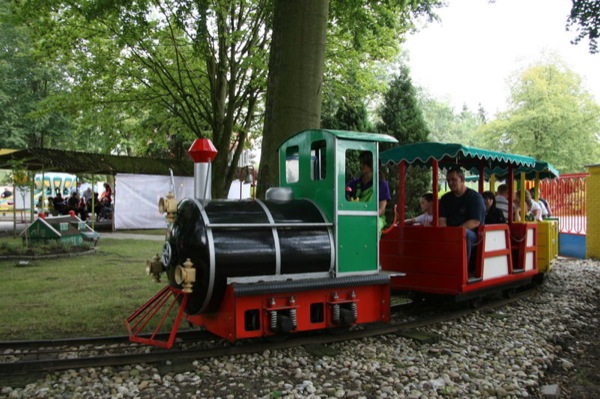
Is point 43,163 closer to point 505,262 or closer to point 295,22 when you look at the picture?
point 295,22

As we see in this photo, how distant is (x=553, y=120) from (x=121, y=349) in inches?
1444

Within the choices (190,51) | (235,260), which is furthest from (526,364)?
(190,51)

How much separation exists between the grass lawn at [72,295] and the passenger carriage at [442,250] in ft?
12.6

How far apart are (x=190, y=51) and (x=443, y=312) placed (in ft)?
40.2

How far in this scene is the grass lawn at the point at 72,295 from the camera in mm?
5795

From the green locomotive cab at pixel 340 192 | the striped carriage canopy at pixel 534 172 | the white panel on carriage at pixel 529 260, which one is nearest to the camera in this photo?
the green locomotive cab at pixel 340 192

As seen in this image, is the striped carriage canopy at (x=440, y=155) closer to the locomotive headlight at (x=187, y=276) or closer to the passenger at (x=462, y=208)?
the passenger at (x=462, y=208)

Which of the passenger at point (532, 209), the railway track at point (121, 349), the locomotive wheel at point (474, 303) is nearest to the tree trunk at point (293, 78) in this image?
the railway track at point (121, 349)

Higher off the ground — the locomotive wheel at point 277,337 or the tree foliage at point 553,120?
the tree foliage at point 553,120

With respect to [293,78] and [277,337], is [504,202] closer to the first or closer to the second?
[293,78]

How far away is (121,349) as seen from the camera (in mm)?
4969

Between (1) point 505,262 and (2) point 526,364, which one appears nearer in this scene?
(2) point 526,364

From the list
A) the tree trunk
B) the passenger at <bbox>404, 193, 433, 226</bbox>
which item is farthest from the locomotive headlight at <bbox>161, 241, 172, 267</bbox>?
the passenger at <bbox>404, 193, 433, 226</bbox>

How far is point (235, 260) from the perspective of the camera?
4672 millimetres
